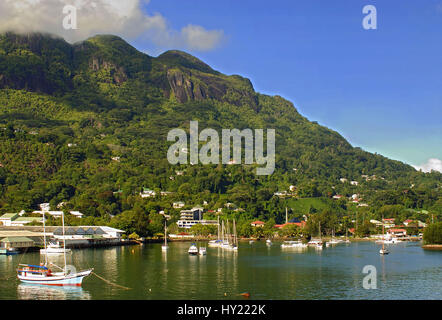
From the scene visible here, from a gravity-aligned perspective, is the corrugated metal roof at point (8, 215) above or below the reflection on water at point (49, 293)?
above

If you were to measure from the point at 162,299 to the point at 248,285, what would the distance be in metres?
12.1

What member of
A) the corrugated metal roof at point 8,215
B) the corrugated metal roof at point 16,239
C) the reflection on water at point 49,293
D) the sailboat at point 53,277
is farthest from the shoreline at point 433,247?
the corrugated metal roof at point 8,215

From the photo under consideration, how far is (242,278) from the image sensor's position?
197ft

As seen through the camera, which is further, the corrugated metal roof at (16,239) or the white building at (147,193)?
the white building at (147,193)

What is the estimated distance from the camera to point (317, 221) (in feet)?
484

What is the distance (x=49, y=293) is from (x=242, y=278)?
2243 centimetres

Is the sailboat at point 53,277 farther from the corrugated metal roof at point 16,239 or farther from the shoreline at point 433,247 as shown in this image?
the shoreline at point 433,247

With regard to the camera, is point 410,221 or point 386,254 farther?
point 410,221

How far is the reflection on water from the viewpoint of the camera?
46.6 m

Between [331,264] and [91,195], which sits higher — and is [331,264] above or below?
below

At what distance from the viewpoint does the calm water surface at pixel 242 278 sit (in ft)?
161

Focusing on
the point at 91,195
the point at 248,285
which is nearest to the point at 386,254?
the point at 248,285

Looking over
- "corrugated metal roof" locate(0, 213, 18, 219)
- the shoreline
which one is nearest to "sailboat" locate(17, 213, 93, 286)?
the shoreline

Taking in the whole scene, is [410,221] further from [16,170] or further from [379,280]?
[16,170]
